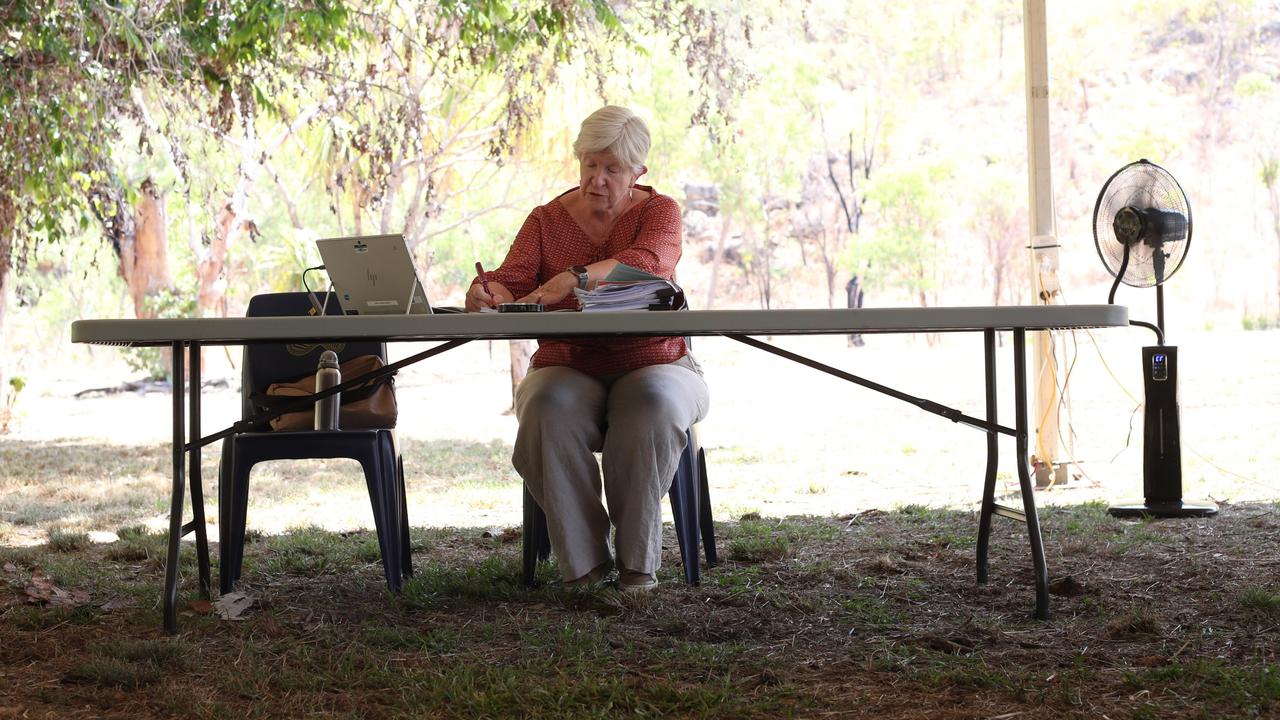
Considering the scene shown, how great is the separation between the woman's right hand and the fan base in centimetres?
249

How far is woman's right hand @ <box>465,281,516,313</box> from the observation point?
114 inches

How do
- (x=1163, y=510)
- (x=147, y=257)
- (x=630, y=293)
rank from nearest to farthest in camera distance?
(x=630, y=293) → (x=1163, y=510) → (x=147, y=257)

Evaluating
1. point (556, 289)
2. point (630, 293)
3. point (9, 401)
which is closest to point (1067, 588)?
point (630, 293)

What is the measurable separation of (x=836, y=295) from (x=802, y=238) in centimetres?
145

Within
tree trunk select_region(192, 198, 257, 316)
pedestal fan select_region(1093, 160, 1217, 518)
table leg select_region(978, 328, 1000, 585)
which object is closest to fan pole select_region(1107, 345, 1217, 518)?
pedestal fan select_region(1093, 160, 1217, 518)

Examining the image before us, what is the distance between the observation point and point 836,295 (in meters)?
26.0

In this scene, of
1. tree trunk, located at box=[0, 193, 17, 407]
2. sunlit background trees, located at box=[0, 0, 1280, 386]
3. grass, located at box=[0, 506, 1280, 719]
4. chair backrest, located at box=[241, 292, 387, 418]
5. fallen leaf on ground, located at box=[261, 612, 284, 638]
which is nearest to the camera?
grass, located at box=[0, 506, 1280, 719]

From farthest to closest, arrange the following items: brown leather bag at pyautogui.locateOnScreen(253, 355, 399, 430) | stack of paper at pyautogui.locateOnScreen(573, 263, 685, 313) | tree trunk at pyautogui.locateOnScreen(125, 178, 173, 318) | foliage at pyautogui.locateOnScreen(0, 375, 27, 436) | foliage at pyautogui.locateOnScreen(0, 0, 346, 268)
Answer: tree trunk at pyautogui.locateOnScreen(125, 178, 173, 318) < foliage at pyautogui.locateOnScreen(0, 375, 27, 436) < foliage at pyautogui.locateOnScreen(0, 0, 346, 268) < brown leather bag at pyautogui.locateOnScreen(253, 355, 399, 430) < stack of paper at pyautogui.locateOnScreen(573, 263, 685, 313)

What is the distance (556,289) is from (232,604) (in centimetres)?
105

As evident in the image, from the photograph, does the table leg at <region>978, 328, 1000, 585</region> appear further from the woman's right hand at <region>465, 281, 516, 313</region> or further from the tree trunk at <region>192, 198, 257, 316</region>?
the tree trunk at <region>192, 198, 257, 316</region>

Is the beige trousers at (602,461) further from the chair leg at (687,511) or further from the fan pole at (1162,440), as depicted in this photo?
Answer: the fan pole at (1162,440)

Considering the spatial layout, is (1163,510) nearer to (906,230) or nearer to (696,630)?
(696,630)

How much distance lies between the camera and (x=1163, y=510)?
4.41 m

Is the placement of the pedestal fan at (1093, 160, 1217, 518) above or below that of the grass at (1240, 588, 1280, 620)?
above
